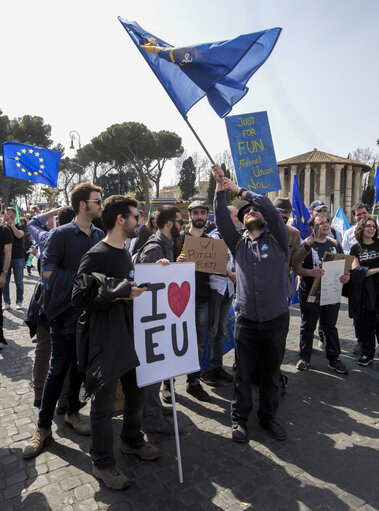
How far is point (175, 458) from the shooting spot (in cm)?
282

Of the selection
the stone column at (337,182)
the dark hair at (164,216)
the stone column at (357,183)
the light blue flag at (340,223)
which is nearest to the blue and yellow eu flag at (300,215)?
the light blue flag at (340,223)

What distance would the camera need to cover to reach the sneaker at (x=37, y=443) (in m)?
2.80

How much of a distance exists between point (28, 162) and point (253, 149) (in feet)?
13.7

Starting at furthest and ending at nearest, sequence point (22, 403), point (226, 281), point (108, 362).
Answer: point (226, 281) → point (22, 403) → point (108, 362)

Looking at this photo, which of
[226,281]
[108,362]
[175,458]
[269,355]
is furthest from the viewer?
[226,281]

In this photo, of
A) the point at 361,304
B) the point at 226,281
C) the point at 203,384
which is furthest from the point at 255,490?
the point at 361,304

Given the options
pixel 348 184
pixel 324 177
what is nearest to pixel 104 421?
pixel 324 177

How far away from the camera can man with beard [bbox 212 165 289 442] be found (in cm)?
309

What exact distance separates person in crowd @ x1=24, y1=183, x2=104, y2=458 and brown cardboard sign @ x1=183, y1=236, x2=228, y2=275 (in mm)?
1133

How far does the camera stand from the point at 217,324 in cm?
425

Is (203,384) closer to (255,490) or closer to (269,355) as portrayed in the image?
(269,355)

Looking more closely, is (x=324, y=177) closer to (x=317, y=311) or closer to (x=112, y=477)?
(x=317, y=311)

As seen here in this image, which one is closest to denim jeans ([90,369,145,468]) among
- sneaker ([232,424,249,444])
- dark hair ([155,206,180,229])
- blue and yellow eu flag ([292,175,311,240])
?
sneaker ([232,424,249,444])

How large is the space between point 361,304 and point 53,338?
159 inches
